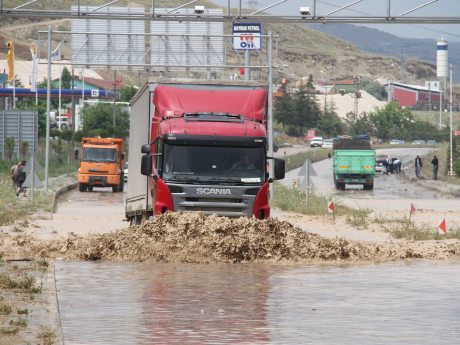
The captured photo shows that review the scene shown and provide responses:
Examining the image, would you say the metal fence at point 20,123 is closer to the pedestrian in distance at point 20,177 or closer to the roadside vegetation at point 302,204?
the pedestrian in distance at point 20,177

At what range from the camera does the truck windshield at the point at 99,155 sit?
209 ft

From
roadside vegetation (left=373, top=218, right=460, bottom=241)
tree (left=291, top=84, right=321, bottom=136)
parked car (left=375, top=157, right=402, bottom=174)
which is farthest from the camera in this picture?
tree (left=291, top=84, right=321, bottom=136)

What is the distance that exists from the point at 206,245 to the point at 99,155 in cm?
4084

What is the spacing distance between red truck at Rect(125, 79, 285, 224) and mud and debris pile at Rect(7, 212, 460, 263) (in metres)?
0.87

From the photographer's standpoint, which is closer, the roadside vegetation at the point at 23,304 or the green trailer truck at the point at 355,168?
the roadside vegetation at the point at 23,304

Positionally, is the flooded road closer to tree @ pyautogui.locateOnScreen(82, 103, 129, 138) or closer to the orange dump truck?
the orange dump truck

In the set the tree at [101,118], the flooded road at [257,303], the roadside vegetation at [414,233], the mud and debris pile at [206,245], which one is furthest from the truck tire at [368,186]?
the tree at [101,118]

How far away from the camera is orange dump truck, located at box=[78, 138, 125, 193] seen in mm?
63188

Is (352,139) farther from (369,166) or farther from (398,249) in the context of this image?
(398,249)

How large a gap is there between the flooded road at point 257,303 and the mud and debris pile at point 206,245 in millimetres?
604

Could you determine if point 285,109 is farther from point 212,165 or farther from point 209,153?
point 212,165

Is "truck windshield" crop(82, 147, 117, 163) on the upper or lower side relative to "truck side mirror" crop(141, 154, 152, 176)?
lower

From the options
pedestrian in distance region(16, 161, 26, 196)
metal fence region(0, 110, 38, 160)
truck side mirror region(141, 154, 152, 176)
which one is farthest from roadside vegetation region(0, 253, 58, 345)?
metal fence region(0, 110, 38, 160)

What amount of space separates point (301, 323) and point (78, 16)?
35120mm
